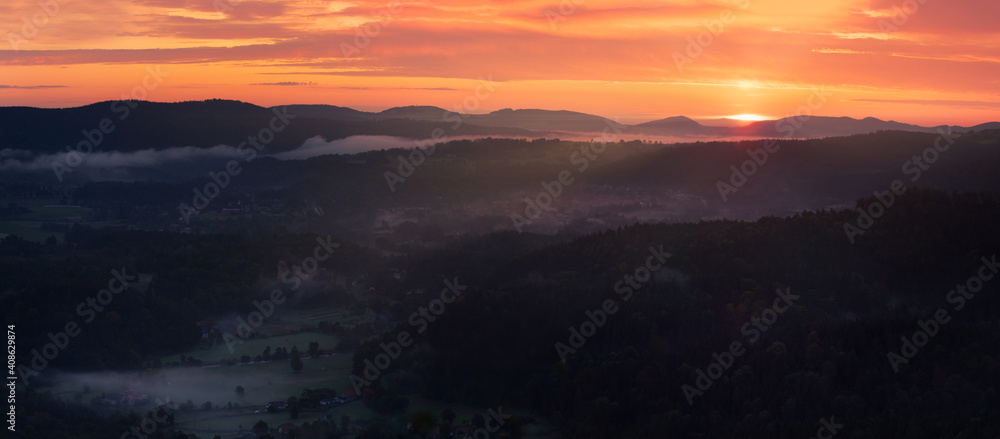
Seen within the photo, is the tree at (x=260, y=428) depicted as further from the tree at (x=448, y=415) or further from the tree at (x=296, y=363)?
the tree at (x=296, y=363)

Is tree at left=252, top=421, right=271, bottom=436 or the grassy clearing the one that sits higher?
tree at left=252, top=421, right=271, bottom=436

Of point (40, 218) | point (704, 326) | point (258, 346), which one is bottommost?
point (40, 218)

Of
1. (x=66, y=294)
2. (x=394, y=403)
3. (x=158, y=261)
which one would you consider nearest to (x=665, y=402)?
(x=394, y=403)

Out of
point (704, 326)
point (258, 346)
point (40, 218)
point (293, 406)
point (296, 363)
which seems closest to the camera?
point (704, 326)

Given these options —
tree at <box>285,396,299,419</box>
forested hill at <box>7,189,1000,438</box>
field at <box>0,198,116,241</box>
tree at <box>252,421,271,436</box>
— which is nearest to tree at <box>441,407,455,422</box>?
forested hill at <box>7,189,1000,438</box>

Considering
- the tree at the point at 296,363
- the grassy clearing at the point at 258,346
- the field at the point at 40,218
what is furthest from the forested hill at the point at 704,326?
the field at the point at 40,218

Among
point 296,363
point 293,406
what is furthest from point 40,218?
point 293,406

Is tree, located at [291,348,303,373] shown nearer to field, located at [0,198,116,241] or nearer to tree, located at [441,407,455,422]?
tree, located at [441,407,455,422]

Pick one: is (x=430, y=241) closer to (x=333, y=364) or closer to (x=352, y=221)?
(x=352, y=221)

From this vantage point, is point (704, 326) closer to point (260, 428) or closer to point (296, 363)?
point (260, 428)

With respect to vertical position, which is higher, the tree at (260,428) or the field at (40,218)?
the tree at (260,428)

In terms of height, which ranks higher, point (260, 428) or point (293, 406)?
point (260, 428)
